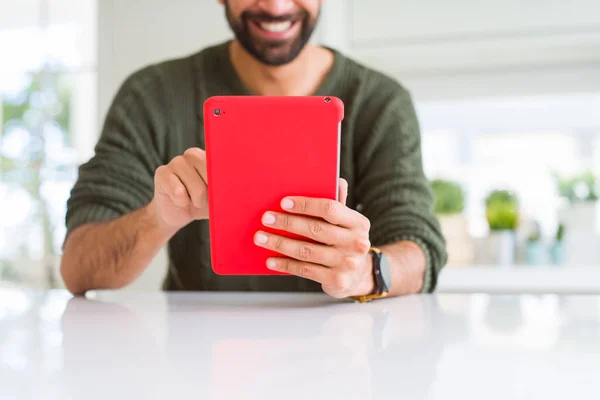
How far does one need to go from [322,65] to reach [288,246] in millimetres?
774

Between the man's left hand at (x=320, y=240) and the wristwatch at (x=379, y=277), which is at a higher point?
the man's left hand at (x=320, y=240)

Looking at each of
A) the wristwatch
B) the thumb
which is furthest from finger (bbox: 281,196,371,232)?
the wristwatch

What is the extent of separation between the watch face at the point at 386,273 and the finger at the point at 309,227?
195mm

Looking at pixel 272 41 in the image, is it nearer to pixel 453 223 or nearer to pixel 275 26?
pixel 275 26

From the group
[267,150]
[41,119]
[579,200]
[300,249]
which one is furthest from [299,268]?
[41,119]

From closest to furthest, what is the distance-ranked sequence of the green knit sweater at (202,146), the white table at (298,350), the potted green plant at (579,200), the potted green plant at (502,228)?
1. the white table at (298,350)
2. the green knit sweater at (202,146)
3. the potted green plant at (502,228)
4. the potted green plant at (579,200)

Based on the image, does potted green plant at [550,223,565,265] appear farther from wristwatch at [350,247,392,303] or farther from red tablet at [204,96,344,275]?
red tablet at [204,96,344,275]

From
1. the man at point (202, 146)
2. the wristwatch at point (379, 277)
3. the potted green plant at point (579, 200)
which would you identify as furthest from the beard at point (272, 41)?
the potted green plant at point (579, 200)

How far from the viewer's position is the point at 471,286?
2.26m

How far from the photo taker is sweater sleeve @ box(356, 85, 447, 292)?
1.19 metres

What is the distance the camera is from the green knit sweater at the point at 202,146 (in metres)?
1.22

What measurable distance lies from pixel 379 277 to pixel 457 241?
153 centimetres

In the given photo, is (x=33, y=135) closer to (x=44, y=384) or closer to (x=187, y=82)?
(x=187, y=82)

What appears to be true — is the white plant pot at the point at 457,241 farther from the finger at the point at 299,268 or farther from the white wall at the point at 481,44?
the finger at the point at 299,268
